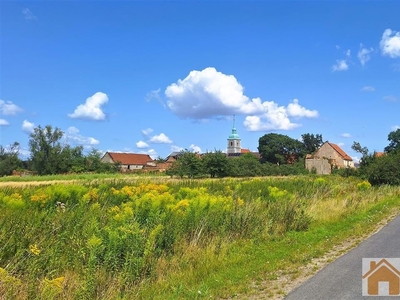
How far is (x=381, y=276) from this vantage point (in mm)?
6969

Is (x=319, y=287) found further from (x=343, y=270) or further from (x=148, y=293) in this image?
(x=148, y=293)

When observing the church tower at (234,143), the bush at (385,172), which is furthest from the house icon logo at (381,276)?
the church tower at (234,143)

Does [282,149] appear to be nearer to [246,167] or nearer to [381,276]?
[246,167]

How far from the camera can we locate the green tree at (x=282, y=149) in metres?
121

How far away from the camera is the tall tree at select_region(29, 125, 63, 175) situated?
97062 mm

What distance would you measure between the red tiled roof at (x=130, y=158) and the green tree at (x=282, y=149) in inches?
1845

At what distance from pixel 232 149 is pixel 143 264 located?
18727cm

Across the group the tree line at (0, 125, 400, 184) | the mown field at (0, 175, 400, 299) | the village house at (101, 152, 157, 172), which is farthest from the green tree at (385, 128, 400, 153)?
the mown field at (0, 175, 400, 299)

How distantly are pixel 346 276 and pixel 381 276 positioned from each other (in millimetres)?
618

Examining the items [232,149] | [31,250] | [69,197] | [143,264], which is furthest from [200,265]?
[232,149]

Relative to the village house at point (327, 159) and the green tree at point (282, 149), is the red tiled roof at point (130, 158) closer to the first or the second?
the green tree at point (282, 149)

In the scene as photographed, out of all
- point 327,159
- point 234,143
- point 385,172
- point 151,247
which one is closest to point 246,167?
point 327,159

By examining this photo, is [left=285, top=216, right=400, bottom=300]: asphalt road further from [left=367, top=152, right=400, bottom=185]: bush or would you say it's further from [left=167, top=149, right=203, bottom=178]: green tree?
[left=167, top=149, right=203, bottom=178]: green tree

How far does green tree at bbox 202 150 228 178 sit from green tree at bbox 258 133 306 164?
56057mm
